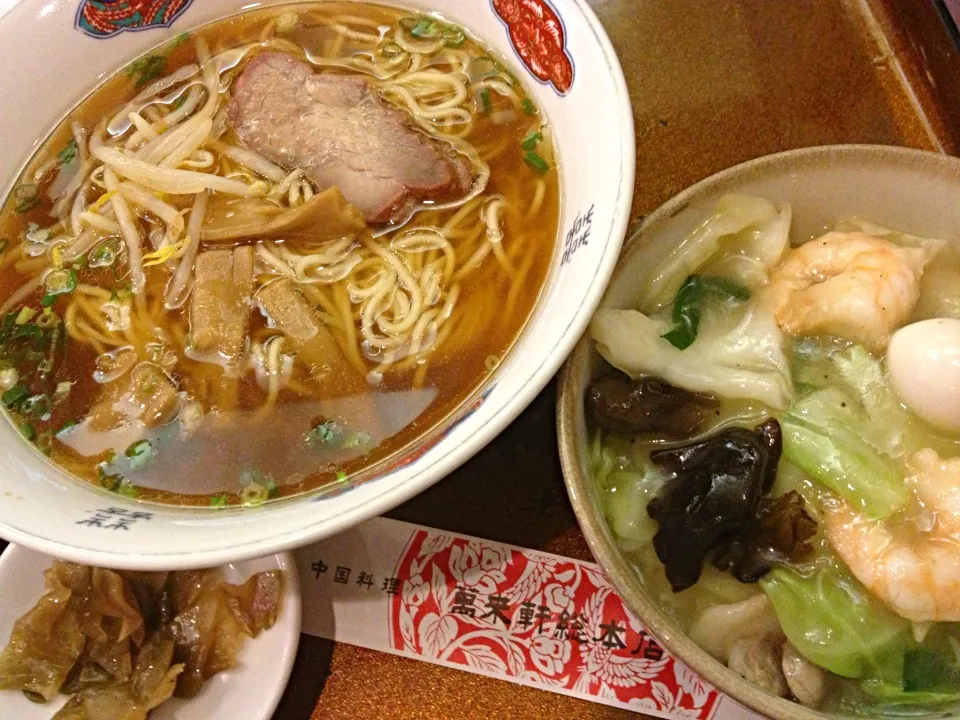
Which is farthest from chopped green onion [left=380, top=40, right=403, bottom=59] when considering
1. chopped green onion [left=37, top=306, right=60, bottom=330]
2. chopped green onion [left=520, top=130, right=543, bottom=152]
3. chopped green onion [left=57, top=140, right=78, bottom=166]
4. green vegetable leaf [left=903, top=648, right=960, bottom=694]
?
green vegetable leaf [left=903, top=648, right=960, bottom=694]

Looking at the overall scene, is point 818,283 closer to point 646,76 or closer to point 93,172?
point 646,76

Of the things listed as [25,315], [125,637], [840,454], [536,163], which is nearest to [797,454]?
[840,454]

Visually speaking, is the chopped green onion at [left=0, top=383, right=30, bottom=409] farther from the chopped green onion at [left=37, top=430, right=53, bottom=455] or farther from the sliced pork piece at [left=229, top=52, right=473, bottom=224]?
the sliced pork piece at [left=229, top=52, right=473, bottom=224]

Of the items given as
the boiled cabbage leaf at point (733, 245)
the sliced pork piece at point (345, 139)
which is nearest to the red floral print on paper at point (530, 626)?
the boiled cabbage leaf at point (733, 245)

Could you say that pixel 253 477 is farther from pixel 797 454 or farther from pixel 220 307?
pixel 797 454

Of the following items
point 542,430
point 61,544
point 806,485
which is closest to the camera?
point 61,544

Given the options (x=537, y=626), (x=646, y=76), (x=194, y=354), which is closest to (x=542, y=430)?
(x=537, y=626)
